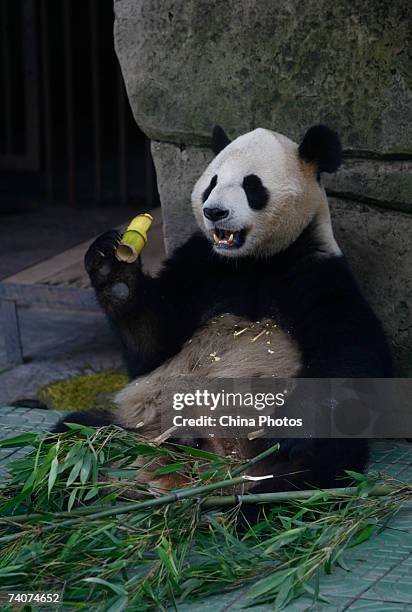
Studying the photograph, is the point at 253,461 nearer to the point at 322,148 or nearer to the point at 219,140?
the point at 322,148

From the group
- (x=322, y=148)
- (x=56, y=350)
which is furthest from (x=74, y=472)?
(x=56, y=350)

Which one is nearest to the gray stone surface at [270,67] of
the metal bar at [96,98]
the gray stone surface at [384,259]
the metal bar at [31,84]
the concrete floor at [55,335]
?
the gray stone surface at [384,259]

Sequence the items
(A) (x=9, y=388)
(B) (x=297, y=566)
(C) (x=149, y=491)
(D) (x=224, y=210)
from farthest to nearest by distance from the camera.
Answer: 1. (A) (x=9, y=388)
2. (D) (x=224, y=210)
3. (C) (x=149, y=491)
4. (B) (x=297, y=566)

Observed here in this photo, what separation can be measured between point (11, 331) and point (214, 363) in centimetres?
260

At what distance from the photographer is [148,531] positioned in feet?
10.7

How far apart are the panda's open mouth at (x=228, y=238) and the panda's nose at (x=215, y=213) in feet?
0.32

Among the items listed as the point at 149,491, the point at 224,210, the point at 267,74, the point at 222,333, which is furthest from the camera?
the point at 267,74

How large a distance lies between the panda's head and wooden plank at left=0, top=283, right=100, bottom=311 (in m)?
2.03

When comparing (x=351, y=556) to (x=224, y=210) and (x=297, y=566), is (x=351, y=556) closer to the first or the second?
(x=297, y=566)

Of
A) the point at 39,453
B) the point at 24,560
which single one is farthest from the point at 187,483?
the point at 24,560

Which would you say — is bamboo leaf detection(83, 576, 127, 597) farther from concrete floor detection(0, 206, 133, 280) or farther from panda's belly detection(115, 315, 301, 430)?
concrete floor detection(0, 206, 133, 280)

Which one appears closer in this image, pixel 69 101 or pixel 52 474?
pixel 52 474

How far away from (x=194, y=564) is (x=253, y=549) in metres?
0.18

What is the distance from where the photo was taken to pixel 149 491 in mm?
3570
